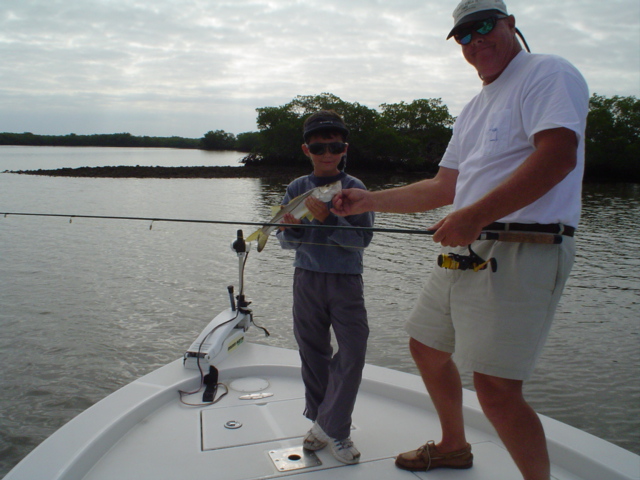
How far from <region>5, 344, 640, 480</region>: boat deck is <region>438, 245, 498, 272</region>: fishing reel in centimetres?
114

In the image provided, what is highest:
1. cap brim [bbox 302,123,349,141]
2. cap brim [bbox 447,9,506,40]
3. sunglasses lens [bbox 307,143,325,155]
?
cap brim [bbox 447,9,506,40]

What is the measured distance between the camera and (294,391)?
11.6 ft

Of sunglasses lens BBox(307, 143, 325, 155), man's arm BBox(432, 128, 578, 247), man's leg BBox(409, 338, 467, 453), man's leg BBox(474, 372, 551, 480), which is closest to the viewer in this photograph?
man's arm BBox(432, 128, 578, 247)

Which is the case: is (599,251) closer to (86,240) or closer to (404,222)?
(404,222)

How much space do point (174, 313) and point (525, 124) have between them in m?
7.75

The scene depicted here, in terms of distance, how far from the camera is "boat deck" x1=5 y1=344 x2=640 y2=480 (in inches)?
98.3

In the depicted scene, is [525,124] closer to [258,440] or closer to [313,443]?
[313,443]

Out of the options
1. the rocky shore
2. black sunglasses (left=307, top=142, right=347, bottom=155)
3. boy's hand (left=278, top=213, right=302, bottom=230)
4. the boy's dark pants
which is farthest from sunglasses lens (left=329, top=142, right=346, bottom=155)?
the rocky shore

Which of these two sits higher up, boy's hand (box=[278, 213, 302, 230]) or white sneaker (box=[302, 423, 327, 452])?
boy's hand (box=[278, 213, 302, 230])

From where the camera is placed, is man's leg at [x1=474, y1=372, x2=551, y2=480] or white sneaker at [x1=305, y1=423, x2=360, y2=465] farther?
white sneaker at [x1=305, y1=423, x2=360, y2=465]

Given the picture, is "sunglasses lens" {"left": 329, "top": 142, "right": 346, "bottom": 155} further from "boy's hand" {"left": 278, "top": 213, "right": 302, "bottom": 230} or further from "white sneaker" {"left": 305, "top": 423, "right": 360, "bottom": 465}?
"white sneaker" {"left": 305, "top": 423, "right": 360, "bottom": 465}

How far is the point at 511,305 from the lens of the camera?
1964 mm

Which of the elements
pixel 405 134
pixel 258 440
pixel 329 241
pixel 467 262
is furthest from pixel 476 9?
pixel 405 134

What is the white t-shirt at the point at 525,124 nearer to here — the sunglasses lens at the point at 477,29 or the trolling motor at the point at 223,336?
the sunglasses lens at the point at 477,29
